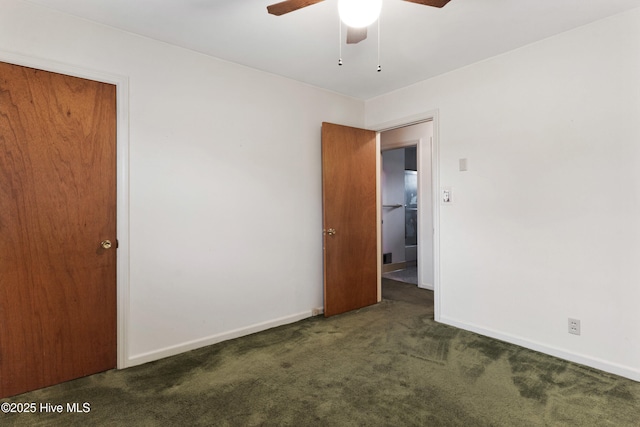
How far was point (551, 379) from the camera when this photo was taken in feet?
7.44

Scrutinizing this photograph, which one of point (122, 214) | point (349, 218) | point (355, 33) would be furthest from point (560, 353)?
point (122, 214)

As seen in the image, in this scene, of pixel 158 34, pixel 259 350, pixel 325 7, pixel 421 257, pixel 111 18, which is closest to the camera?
pixel 325 7

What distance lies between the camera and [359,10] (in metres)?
1.49

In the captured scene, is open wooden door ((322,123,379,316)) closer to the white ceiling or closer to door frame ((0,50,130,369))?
the white ceiling

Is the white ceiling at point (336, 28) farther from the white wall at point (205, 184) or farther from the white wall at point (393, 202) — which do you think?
the white wall at point (393, 202)

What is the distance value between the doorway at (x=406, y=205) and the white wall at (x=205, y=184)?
1.87 meters

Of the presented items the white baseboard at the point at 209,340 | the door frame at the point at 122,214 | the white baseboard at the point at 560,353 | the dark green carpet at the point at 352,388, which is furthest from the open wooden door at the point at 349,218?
the door frame at the point at 122,214

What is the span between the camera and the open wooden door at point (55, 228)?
2.10 metres

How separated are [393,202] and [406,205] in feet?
1.30

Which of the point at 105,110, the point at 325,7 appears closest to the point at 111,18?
the point at 105,110

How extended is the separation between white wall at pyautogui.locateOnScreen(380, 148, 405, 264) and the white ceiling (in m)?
3.02

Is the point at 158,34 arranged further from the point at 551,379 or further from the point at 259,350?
the point at 551,379

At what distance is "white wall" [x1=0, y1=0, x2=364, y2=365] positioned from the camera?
247cm

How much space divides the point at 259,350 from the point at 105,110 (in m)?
2.23
